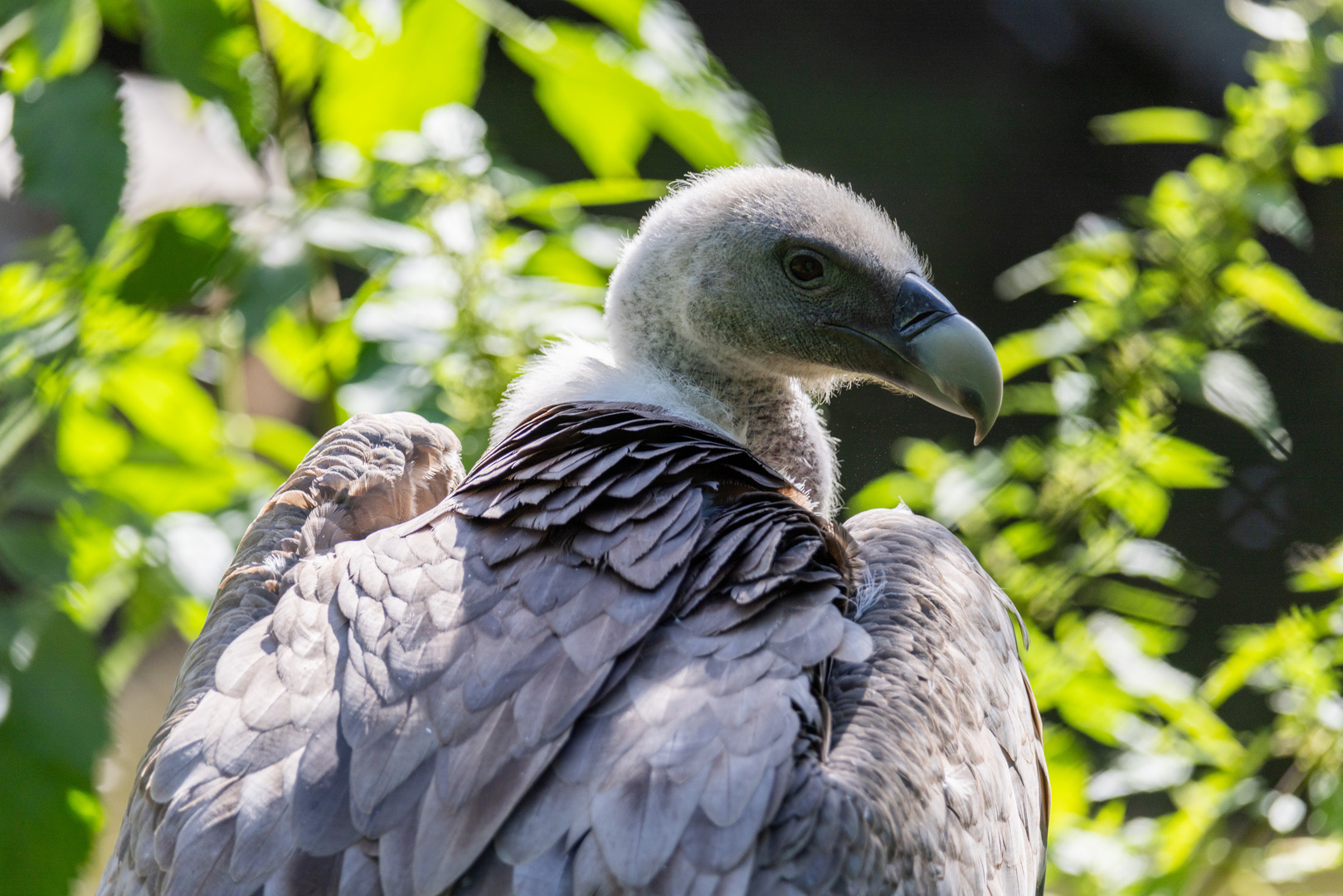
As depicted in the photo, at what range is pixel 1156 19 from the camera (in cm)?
349

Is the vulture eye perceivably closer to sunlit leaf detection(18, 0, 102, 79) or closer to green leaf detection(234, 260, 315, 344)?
green leaf detection(234, 260, 315, 344)

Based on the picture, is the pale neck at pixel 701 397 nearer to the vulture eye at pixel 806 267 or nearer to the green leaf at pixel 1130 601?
the vulture eye at pixel 806 267

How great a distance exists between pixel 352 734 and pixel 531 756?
0.21m

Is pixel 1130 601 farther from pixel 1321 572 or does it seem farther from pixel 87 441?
pixel 87 441

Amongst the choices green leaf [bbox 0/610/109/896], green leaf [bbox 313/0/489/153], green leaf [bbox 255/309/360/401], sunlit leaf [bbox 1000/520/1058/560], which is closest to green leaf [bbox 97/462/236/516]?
green leaf [bbox 255/309/360/401]

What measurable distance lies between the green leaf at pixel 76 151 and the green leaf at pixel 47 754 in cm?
63

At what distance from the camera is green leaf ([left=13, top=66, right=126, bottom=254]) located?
177 centimetres

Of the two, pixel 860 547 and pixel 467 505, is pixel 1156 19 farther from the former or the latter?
pixel 467 505

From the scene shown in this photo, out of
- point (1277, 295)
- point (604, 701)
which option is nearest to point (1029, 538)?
point (1277, 295)

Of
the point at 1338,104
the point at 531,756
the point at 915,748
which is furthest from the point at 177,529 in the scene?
the point at 1338,104

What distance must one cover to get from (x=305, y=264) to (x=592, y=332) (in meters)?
0.56

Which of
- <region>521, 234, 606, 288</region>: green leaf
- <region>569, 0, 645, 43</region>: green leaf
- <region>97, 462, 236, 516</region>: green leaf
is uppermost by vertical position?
<region>569, 0, 645, 43</region>: green leaf

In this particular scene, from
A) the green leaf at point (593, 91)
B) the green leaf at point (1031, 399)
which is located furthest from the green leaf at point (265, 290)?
the green leaf at point (1031, 399)

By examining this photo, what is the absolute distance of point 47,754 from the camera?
1840mm
